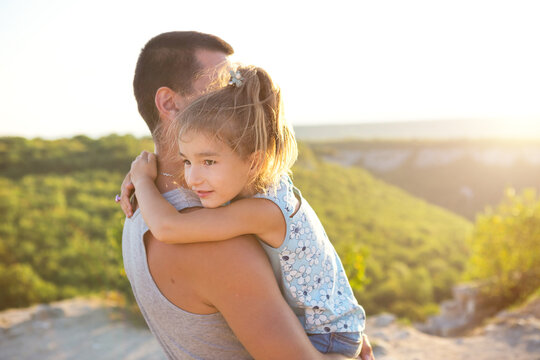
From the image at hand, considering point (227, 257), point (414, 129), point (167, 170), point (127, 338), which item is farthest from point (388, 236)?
point (414, 129)

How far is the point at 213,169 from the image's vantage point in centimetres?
160

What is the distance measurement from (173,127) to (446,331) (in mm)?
7770

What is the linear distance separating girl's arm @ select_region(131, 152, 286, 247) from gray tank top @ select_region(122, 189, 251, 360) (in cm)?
12

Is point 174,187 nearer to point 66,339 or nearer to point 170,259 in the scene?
point 170,259

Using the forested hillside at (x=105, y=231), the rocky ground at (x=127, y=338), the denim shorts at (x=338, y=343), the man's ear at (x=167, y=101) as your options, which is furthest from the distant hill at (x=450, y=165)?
the man's ear at (x=167, y=101)

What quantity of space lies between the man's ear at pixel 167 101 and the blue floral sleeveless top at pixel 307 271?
2.12 feet

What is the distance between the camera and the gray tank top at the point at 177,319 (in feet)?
5.26

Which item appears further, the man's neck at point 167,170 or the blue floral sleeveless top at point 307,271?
the man's neck at point 167,170

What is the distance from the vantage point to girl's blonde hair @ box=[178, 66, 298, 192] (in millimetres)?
1558

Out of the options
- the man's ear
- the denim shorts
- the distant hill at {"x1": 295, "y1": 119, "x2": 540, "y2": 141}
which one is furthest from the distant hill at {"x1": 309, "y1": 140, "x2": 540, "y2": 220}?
the distant hill at {"x1": 295, "y1": 119, "x2": 540, "y2": 141}

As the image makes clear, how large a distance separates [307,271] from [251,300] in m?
0.26

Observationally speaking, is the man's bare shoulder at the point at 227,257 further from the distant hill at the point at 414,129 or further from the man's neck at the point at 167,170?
the distant hill at the point at 414,129

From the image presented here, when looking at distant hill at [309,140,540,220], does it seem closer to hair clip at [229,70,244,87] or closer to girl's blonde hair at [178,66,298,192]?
girl's blonde hair at [178,66,298,192]

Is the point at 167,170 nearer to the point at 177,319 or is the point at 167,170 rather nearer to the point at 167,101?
the point at 167,101
